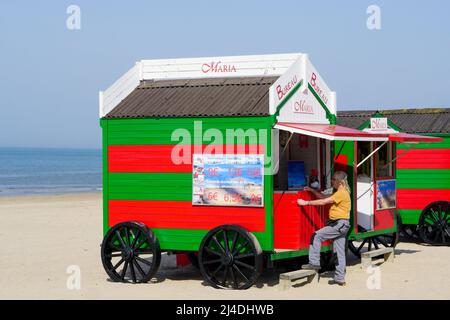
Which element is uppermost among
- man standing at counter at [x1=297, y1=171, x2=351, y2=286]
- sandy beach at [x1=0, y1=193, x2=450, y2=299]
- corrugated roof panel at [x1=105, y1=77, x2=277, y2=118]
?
corrugated roof panel at [x1=105, y1=77, x2=277, y2=118]

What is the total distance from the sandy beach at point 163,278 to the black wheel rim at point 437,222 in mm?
350

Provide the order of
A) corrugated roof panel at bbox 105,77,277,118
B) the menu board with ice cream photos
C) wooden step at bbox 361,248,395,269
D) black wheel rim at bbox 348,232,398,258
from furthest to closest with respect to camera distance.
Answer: black wheel rim at bbox 348,232,398,258, the menu board with ice cream photos, wooden step at bbox 361,248,395,269, corrugated roof panel at bbox 105,77,277,118

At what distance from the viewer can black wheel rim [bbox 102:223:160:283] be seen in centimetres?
1216

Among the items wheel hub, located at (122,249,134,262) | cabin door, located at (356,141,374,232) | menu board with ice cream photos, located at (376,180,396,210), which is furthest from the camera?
menu board with ice cream photos, located at (376,180,396,210)

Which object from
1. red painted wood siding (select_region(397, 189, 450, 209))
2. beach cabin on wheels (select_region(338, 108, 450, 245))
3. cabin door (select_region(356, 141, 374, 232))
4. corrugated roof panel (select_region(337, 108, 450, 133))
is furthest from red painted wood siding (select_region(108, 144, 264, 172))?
red painted wood siding (select_region(397, 189, 450, 209))

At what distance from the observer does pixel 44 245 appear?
55.7 ft

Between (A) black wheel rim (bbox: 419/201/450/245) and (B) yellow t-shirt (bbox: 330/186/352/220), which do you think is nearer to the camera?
(B) yellow t-shirt (bbox: 330/186/352/220)

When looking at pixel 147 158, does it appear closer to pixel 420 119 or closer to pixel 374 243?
pixel 374 243

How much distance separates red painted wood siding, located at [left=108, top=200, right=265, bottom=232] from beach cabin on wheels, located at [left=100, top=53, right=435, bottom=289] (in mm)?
14

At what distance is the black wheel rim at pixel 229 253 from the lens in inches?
447

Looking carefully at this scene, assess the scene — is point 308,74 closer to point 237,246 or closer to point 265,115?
point 265,115

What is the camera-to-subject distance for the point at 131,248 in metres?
12.3

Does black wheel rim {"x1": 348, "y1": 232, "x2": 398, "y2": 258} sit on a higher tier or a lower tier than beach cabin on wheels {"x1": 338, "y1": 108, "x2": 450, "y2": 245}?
lower

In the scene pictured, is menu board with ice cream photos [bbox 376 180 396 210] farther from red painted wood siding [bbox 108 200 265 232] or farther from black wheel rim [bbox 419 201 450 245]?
red painted wood siding [bbox 108 200 265 232]
